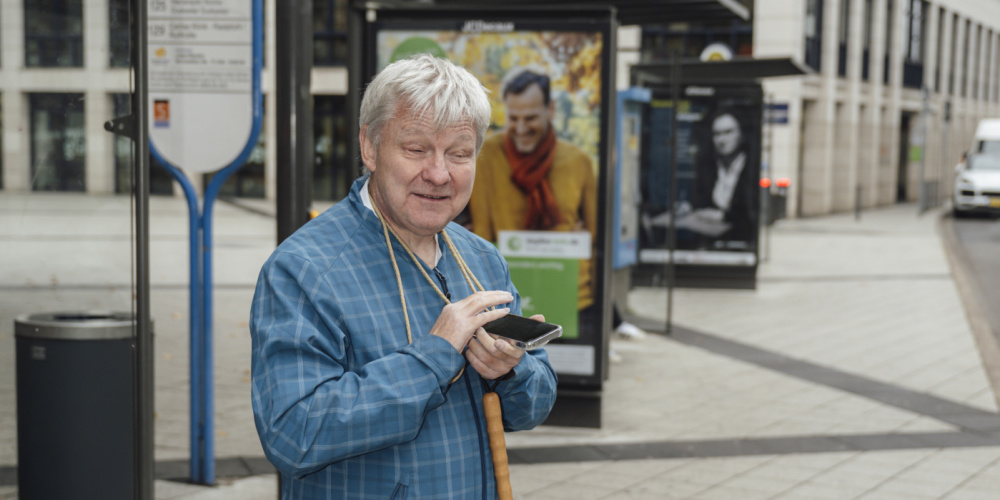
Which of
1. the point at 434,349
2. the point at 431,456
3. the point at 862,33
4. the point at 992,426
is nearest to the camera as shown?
the point at 434,349

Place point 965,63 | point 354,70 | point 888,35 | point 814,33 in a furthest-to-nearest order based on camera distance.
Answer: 1. point 965,63
2. point 888,35
3. point 814,33
4. point 354,70

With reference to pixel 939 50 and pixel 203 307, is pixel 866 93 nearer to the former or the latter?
pixel 939 50

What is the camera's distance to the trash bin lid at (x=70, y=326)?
12.8 feet

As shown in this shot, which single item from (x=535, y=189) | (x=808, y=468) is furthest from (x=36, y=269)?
(x=808, y=468)

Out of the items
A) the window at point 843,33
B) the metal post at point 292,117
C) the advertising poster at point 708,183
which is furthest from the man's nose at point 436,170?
the window at point 843,33

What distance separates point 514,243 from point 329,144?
2480cm

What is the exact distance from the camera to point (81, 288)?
4164 mm

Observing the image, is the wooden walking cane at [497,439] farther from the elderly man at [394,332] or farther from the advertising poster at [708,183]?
the advertising poster at [708,183]

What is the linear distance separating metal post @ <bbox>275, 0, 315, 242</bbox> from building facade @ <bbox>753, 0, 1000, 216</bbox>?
14835mm

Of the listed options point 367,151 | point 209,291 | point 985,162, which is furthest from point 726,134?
point 985,162

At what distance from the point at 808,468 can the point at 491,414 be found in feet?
12.7

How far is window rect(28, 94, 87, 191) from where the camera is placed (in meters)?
3.62

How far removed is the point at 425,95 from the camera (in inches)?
77.0

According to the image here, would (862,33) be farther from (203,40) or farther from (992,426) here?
(203,40)
